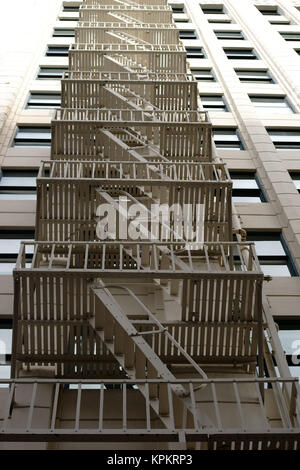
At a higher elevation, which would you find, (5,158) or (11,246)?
(5,158)

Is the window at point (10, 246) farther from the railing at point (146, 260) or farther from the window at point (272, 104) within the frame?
the window at point (272, 104)

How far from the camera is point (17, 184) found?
56.3ft

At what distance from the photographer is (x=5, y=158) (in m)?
18.0

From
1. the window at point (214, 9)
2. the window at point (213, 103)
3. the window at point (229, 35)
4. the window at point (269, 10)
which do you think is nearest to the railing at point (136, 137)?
the window at point (213, 103)

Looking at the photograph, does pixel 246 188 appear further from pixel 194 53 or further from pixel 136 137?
pixel 194 53

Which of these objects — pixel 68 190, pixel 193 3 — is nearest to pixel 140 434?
pixel 68 190

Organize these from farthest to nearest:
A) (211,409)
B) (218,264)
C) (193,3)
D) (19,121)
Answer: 1. (193,3)
2. (19,121)
3. (218,264)
4. (211,409)

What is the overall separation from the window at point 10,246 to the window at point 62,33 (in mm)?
16938

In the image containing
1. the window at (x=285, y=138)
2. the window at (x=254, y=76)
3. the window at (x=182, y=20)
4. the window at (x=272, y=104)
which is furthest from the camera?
the window at (x=182, y=20)

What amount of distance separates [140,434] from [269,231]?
8.70 metres

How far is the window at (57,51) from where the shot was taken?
1061 inches

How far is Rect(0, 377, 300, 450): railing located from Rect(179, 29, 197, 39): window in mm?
22699

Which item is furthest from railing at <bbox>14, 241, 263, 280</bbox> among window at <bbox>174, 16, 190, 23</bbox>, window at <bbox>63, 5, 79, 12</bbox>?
window at <bbox>63, 5, 79, 12</bbox>

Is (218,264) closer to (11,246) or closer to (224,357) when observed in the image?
(224,357)
